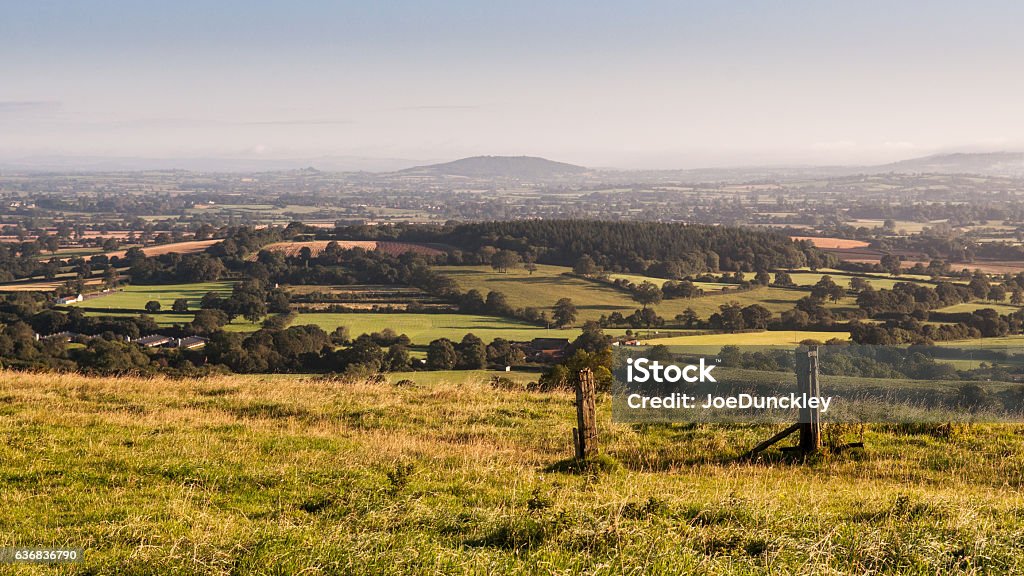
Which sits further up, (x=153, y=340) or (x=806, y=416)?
(x=806, y=416)

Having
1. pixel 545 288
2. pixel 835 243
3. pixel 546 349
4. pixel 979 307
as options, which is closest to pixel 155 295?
pixel 545 288

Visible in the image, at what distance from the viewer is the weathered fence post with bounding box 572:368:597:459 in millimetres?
10461

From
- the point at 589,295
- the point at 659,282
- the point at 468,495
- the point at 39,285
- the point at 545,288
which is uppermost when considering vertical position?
the point at 468,495

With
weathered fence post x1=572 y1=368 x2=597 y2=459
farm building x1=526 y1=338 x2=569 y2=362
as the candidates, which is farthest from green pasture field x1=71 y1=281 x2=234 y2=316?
weathered fence post x1=572 y1=368 x2=597 y2=459

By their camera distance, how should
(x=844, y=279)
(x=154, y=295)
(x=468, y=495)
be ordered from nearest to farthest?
(x=468, y=495)
(x=154, y=295)
(x=844, y=279)

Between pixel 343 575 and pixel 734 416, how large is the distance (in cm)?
933

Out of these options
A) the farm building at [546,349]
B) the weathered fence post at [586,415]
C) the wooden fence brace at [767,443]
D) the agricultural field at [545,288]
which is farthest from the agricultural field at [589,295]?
the weathered fence post at [586,415]

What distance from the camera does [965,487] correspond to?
962 cm

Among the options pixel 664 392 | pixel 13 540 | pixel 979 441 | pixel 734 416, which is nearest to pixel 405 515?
pixel 13 540

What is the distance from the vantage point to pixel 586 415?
1063 centimetres

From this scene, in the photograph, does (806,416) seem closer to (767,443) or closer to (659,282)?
(767,443)

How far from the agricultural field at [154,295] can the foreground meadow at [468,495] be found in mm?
53271

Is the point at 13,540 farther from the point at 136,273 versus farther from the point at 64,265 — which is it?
the point at 64,265

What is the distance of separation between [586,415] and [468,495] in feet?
8.82
